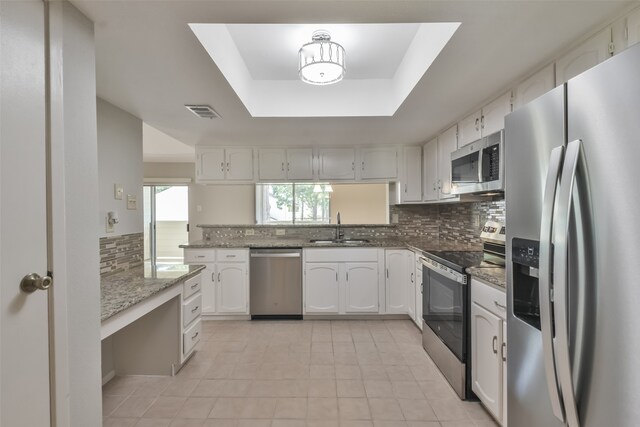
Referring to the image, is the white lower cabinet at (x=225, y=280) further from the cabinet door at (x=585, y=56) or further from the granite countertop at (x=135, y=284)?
the cabinet door at (x=585, y=56)

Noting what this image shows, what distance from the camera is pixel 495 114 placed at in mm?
2092

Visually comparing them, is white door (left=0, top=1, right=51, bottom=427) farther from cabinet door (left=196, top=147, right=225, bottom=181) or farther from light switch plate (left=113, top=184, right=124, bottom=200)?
cabinet door (left=196, top=147, right=225, bottom=181)

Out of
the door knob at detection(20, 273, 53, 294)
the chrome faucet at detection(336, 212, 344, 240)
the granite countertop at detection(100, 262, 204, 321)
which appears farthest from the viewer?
the chrome faucet at detection(336, 212, 344, 240)

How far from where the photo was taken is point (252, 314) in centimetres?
346

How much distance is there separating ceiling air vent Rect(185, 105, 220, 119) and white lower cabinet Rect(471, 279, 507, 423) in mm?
2318

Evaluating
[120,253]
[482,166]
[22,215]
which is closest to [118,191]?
[120,253]

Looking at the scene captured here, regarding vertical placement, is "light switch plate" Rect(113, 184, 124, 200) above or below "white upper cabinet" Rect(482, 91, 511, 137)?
below

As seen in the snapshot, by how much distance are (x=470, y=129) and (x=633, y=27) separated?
4.08ft

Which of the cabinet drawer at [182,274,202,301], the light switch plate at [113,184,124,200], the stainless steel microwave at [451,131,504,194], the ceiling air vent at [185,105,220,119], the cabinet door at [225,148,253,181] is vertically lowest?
the cabinet drawer at [182,274,202,301]

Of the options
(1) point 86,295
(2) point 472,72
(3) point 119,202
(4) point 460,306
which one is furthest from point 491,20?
(3) point 119,202

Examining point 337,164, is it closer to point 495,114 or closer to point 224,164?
point 224,164

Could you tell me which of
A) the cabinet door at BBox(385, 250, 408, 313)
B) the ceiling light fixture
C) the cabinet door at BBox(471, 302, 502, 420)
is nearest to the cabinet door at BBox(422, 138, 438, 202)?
the cabinet door at BBox(385, 250, 408, 313)

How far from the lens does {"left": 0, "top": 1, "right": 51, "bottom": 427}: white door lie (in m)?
0.91

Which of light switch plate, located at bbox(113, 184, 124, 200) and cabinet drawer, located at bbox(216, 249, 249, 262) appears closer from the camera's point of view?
light switch plate, located at bbox(113, 184, 124, 200)
